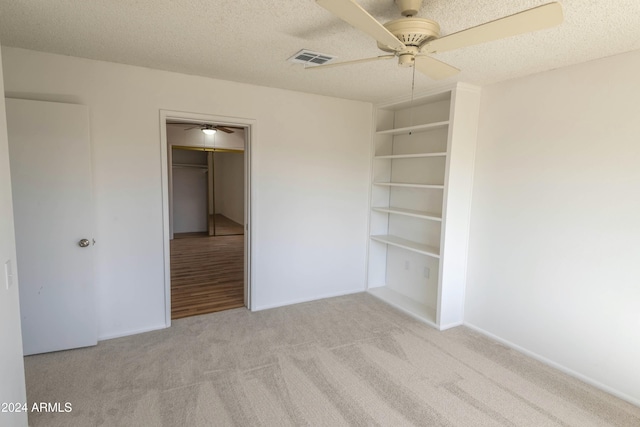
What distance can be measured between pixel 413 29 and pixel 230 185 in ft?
26.6

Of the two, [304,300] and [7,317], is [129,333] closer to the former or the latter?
[7,317]

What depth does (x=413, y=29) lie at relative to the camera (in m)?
1.72

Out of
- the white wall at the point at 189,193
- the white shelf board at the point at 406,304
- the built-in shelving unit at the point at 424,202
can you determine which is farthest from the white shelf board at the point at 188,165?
the white shelf board at the point at 406,304

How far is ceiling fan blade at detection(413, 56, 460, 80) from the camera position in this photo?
2.02 m

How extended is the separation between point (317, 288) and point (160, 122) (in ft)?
8.12

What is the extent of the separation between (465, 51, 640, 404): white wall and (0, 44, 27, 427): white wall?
3.52 metres

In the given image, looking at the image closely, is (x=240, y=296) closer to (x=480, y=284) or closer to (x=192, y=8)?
(x=480, y=284)

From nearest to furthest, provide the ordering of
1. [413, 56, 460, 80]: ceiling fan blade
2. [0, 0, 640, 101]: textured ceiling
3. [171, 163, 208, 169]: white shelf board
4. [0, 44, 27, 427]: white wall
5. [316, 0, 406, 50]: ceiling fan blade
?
[316, 0, 406, 50]: ceiling fan blade, [0, 44, 27, 427]: white wall, [0, 0, 640, 101]: textured ceiling, [413, 56, 460, 80]: ceiling fan blade, [171, 163, 208, 169]: white shelf board

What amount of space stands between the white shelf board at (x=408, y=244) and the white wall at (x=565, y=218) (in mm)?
420

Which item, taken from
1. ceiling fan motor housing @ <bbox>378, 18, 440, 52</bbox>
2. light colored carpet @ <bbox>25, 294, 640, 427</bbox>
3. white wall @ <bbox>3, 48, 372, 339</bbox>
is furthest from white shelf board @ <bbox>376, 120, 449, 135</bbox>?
light colored carpet @ <bbox>25, 294, 640, 427</bbox>

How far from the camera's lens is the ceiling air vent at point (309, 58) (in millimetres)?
2558

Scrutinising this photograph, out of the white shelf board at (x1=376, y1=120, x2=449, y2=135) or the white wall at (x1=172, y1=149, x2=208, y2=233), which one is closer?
the white shelf board at (x1=376, y1=120, x2=449, y2=135)

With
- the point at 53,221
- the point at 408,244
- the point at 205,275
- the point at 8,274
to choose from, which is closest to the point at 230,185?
the point at 205,275

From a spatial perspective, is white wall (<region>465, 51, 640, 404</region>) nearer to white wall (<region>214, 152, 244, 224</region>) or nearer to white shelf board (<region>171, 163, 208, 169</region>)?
white wall (<region>214, 152, 244, 224</region>)
